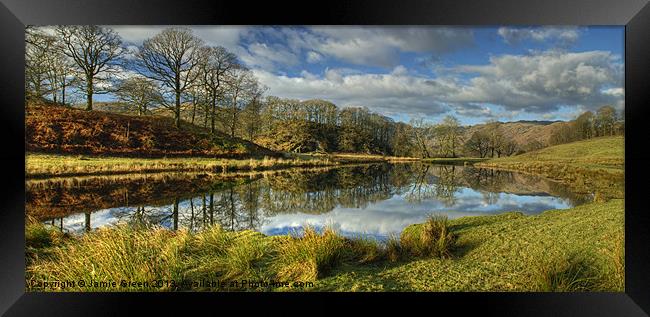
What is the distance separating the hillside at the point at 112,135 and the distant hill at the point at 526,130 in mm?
4072

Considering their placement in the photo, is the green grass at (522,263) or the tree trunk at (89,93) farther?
the tree trunk at (89,93)

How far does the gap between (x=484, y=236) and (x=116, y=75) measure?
5.45 m

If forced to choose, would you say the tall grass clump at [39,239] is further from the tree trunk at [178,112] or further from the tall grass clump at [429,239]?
the tall grass clump at [429,239]

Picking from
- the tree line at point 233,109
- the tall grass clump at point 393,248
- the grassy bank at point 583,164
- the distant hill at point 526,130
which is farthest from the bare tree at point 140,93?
the grassy bank at point 583,164

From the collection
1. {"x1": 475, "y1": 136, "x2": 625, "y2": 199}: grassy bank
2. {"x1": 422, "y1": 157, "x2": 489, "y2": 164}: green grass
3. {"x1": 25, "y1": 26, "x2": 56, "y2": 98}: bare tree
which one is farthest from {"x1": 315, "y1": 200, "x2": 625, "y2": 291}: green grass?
{"x1": 25, "y1": 26, "x2": 56, "y2": 98}: bare tree

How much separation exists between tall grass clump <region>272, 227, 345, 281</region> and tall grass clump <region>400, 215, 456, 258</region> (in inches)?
34.1

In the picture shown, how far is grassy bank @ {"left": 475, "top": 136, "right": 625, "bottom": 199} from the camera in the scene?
348 cm

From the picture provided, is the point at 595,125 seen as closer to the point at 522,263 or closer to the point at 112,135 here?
the point at 522,263

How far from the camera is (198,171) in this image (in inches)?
157
